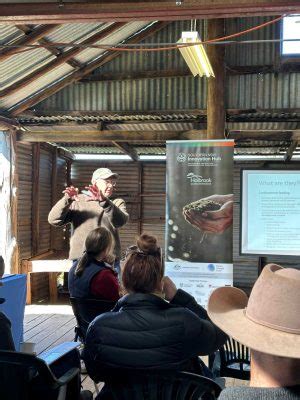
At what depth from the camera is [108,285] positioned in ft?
10.3

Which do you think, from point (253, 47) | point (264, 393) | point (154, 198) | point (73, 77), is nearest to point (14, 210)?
point (73, 77)

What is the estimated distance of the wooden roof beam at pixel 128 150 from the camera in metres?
9.10

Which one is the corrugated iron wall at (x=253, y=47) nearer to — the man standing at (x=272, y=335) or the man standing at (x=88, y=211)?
the man standing at (x=88, y=211)

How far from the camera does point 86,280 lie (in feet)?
10.4

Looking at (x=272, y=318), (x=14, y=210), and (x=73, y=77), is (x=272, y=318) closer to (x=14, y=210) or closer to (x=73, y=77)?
(x=14, y=210)

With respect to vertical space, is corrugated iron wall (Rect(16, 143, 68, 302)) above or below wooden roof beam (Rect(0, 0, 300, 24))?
below

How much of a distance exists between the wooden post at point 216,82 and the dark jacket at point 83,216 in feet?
6.67

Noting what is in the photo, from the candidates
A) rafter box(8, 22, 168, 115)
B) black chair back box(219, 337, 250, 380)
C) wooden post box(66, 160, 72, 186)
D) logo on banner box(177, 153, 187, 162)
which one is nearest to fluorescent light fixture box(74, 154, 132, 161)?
wooden post box(66, 160, 72, 186)

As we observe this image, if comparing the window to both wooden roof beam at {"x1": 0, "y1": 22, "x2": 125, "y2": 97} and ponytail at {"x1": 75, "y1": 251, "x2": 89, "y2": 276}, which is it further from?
ponytail at {"x1": 75, "y1": 251, "x2": 89, "y2": 276}

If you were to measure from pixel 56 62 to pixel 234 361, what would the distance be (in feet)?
15.2

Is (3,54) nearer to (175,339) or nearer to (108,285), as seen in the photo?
(108,285)

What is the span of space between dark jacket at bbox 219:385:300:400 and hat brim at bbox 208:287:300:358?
0.10 metres

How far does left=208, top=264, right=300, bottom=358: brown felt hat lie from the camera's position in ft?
3.97

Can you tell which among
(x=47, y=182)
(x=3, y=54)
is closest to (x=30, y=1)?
(x=3, y=54)
